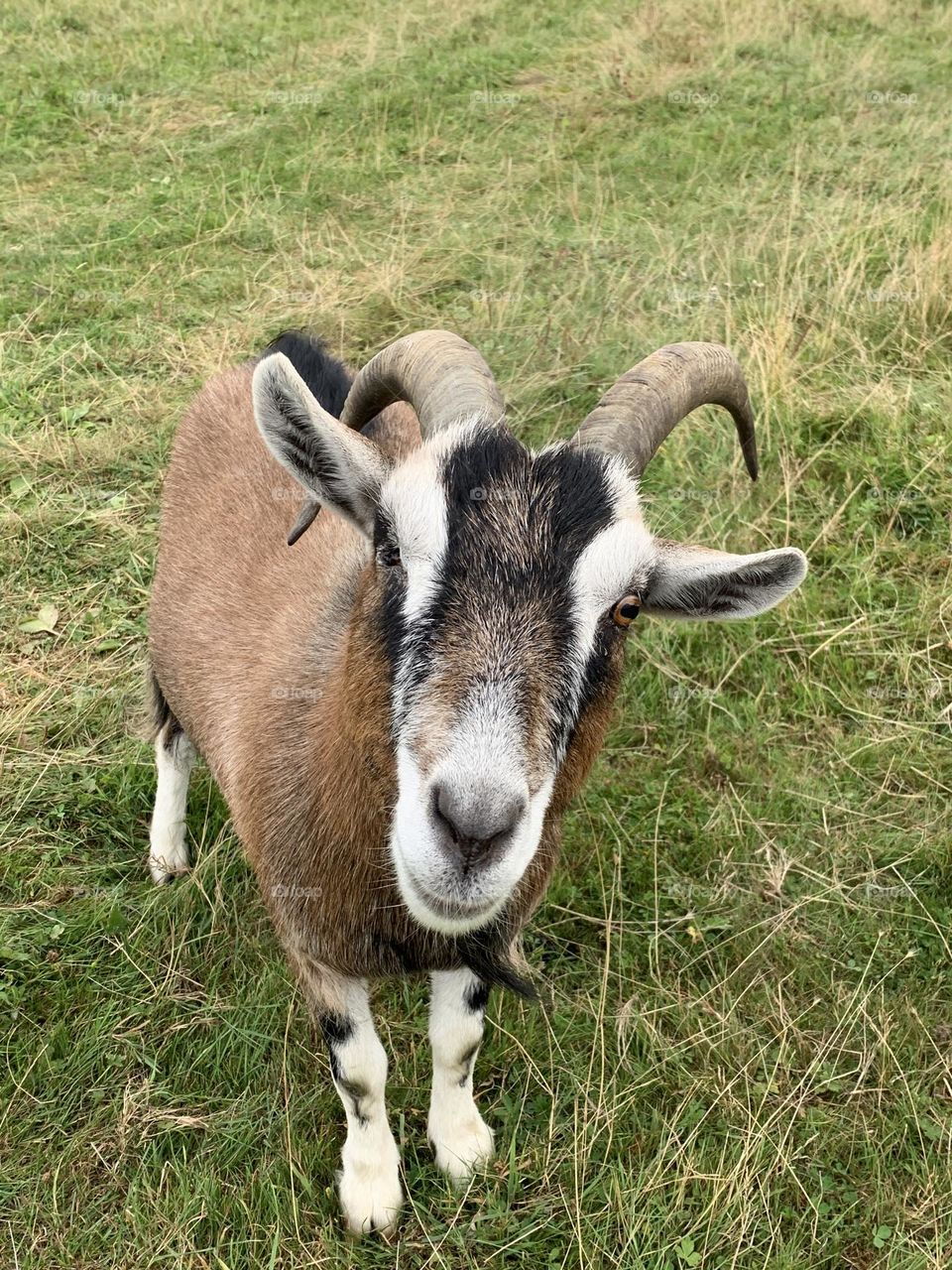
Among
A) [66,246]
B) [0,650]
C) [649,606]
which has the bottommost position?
[0,650]

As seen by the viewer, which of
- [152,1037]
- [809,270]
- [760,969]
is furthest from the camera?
[809,270]

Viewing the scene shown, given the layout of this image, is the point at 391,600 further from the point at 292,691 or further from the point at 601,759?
the point at 601,759

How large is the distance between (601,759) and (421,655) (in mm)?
2375

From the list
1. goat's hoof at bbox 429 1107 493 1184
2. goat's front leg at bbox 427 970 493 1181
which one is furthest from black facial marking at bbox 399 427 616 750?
goat's hoof at bbox 429 1107 493 1184

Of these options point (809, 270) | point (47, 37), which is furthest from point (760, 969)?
point (47, 37)

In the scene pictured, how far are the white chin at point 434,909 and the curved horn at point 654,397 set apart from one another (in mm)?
1206

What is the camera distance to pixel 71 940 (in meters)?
3.90

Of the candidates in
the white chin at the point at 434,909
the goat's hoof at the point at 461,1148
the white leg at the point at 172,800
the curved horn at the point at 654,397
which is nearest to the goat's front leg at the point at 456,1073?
the goat's hoof at the point at 461,1148

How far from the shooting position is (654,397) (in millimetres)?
2965

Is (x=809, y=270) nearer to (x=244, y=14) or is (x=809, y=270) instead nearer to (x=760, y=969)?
(x=760, y=969)

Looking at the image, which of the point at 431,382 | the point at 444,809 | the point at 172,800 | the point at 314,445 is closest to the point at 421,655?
the point at 444,809

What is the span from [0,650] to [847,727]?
393 centimetres

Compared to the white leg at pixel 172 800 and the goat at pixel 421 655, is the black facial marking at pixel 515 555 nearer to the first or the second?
the goat at pixel 421 655

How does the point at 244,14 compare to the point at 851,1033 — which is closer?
the point at 851,1033
